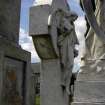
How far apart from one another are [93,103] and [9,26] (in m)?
5.49

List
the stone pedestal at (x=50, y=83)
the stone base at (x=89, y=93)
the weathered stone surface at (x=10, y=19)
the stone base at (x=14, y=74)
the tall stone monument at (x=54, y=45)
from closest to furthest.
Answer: the stone base at (x=89, y=93), the tall stone monument at (x=54, y=45), the stone pedestal at (x=50, y=83), the stone base at (x=14, y=74), the weathered stone surface at (x=10, y=19)

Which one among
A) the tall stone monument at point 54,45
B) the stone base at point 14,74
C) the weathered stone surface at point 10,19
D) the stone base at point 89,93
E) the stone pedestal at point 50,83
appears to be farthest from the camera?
the weathered stone surface at point 10,19

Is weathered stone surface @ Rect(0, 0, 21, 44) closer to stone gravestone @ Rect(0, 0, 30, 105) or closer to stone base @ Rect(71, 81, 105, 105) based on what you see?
stone gravestone @ Rect(0, 0, 30, 105)

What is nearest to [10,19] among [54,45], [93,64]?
[54,45]

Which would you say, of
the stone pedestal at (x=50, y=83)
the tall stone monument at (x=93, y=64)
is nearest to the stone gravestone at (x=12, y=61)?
the stone pedestal at (x=50, y=83)

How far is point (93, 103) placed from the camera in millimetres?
5363

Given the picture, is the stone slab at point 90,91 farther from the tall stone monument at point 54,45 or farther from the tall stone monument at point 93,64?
the tall stone monument at point 54,45

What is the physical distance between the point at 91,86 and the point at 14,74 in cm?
454

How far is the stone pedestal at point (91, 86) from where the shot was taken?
5402 mm

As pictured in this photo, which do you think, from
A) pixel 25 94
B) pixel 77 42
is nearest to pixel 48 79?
pixel 77 42

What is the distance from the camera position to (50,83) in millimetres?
8336

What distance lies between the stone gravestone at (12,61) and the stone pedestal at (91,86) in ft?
11.9

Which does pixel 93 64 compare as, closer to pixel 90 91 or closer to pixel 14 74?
pixel 90 91

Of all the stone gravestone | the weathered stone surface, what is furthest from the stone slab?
the weathered stone surface
